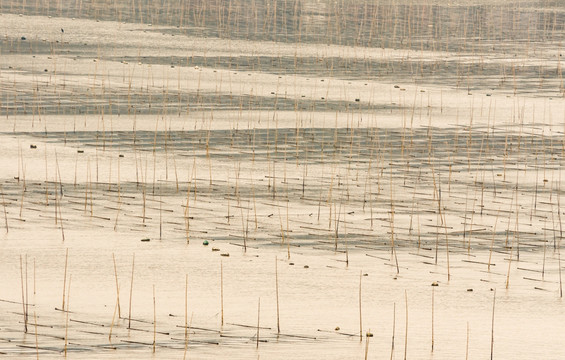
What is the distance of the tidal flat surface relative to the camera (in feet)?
18.9

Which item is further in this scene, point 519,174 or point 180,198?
point 519,174

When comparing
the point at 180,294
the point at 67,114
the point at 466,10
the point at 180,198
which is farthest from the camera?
the point at 466,10

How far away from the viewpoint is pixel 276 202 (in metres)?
8.39

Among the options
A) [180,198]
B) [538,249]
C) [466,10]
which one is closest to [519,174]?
[538,249]

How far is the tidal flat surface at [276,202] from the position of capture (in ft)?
18.9

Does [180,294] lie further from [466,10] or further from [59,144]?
[466,10]

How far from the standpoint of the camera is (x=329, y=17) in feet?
67.7


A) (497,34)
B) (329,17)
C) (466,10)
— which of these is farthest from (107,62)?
(466,10)

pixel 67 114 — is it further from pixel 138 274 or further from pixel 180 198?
pixel 138 274

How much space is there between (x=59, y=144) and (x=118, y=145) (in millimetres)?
537

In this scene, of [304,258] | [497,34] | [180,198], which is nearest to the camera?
[304,258]

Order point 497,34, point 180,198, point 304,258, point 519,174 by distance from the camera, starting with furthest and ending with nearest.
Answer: point 497,34, point 519,174, point 180,198, point 304,258

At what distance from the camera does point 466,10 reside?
23.1m

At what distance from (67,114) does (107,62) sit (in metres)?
3.75
